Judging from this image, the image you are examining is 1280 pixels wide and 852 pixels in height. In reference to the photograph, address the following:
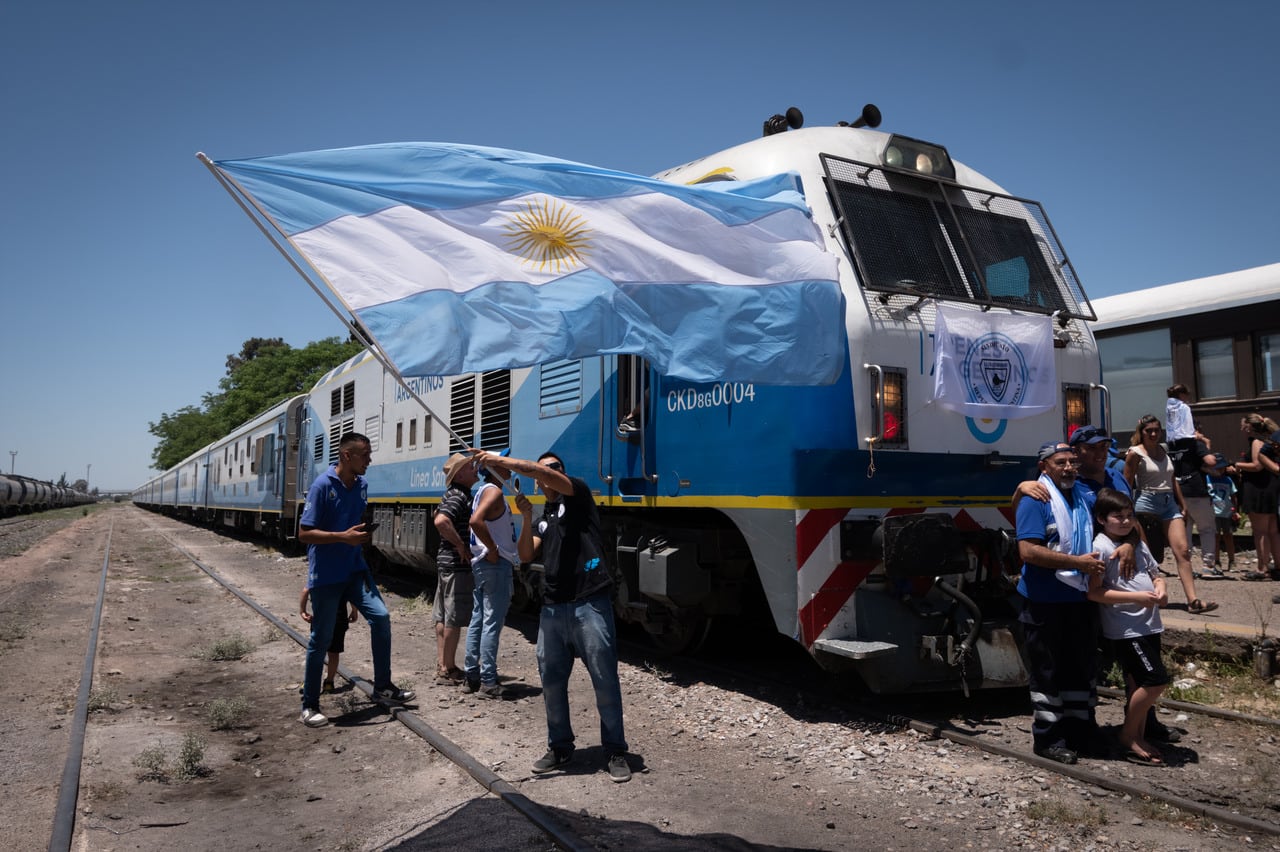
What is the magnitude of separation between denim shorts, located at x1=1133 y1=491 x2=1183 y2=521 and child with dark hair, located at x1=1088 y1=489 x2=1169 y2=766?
9.50 ft

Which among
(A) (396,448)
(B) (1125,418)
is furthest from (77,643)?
(B) (1125,418)

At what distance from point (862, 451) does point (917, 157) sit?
2.50 meters

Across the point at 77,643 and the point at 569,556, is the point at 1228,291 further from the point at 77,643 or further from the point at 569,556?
the point at 77,643

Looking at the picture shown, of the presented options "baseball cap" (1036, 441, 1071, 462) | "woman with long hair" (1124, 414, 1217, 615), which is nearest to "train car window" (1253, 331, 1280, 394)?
"woman with long hair" (1124, 414, 1217, 615)

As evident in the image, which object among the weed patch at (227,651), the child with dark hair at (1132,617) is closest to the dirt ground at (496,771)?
the weed patch at (227,651)

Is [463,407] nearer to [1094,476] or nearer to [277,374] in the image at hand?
[1094,476]

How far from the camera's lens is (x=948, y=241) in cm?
→ 655

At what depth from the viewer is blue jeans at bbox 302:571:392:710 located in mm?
6254

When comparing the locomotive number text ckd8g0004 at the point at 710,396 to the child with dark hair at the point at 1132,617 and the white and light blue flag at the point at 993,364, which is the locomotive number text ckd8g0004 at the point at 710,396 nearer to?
the white and light blue flag at the point at 993,364

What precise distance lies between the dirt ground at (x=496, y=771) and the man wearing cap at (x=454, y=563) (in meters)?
0.30

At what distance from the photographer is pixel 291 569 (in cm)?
1805

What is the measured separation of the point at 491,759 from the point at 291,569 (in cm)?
1414

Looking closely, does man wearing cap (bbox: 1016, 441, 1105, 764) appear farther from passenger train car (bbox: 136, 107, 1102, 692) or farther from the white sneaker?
the white sneaker

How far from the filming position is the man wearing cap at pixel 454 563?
7211mm
